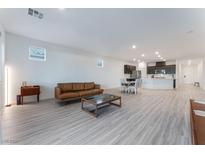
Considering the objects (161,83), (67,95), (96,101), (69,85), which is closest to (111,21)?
(96,101)

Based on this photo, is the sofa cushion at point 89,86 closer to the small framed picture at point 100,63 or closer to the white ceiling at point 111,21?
the small framed picture at point 100,63

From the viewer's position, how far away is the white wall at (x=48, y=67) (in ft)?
15.0

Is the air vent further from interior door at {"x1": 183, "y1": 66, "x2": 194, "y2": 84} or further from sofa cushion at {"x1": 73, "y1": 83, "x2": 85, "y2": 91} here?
interior door at {"x1": 183, "y1": 66, "x2": 194, "y2": 84}

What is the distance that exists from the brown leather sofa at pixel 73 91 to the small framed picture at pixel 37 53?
60.2 inches

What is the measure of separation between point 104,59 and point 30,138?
25.3ft

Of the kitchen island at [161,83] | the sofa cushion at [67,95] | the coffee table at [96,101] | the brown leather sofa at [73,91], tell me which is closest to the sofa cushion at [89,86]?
the brown leather sofa at [73,91]

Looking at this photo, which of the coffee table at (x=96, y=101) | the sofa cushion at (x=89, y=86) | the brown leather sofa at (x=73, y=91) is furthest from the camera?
the sofa cushion at (x=89, y=86)

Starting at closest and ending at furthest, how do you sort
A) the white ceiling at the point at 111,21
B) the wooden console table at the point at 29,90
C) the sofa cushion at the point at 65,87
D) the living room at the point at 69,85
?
the living room at the point at 69,85 → the white ceiling at the point at 111,21 → the wooden console table at the point at 29,90 → the sofa cushion at the point at 65,87

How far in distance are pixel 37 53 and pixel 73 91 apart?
241 cm

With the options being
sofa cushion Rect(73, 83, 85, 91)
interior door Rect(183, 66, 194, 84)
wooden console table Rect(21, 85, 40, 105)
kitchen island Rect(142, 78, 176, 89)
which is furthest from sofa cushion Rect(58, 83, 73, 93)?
interior door Rect(183, 66, 194, 84)

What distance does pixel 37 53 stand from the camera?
5.32 metres

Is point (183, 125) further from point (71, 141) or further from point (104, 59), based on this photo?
point (104, 59)

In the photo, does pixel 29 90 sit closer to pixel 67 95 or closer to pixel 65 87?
pixel 65 87

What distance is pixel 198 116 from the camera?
5.15ft
